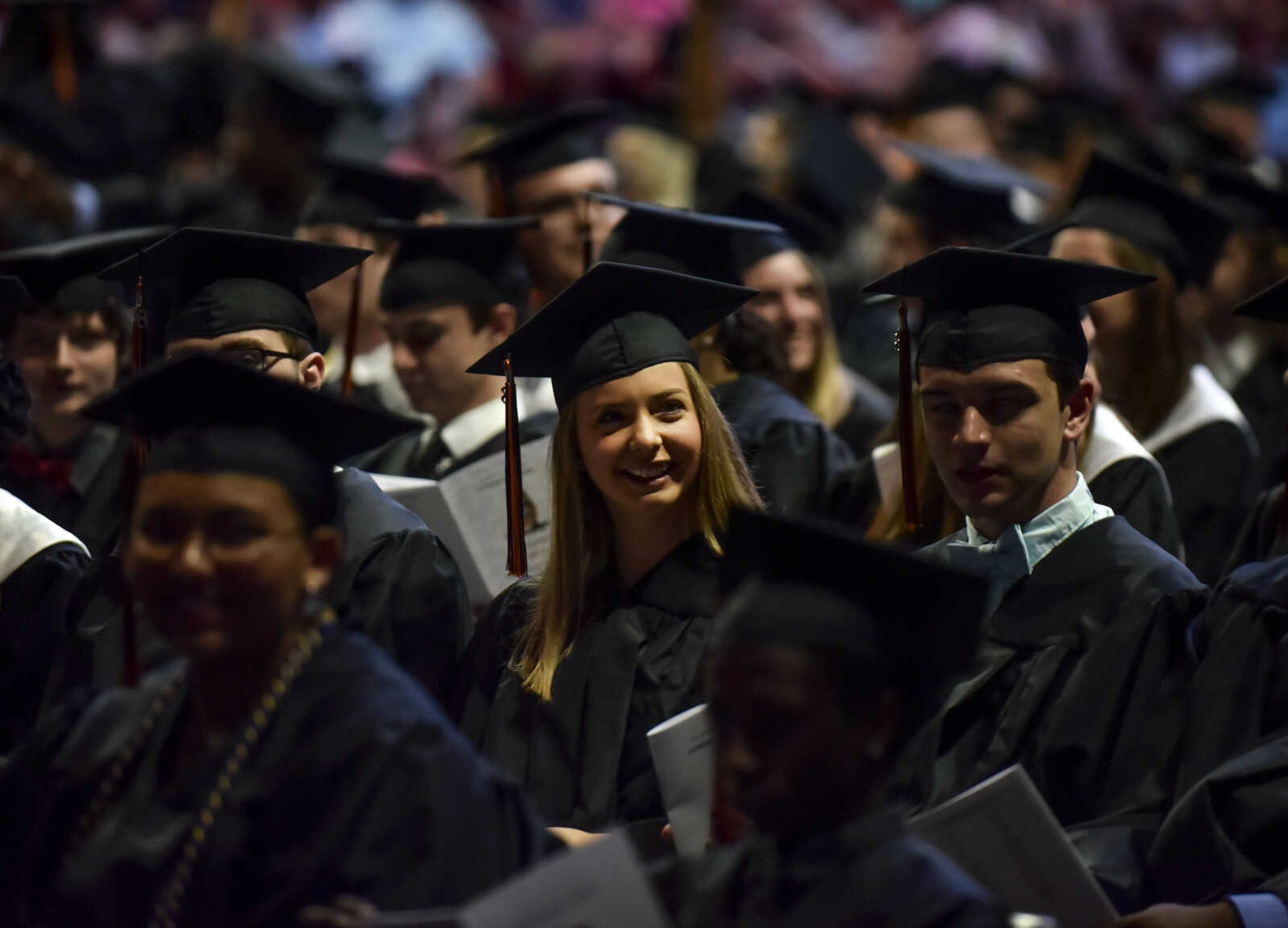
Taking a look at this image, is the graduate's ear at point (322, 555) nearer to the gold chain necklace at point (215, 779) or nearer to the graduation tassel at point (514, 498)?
the gold chain necklace at point (215, 779)

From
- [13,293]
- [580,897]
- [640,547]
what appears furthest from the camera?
[13,293]

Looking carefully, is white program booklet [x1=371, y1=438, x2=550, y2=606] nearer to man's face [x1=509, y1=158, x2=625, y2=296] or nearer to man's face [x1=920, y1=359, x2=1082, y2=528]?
man's face [x1=920, y1=359, x2=1082, y2=528]

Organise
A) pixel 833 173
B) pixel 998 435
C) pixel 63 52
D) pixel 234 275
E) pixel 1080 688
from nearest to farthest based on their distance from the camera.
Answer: pixel 1080 688
pixel 998 435
pixel 234 275
pixel 833 173
pixel 63 52

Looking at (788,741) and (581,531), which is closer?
(788,741)

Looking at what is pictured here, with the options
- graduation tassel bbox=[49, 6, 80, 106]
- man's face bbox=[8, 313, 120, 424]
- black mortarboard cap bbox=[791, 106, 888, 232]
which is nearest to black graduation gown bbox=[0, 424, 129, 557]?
man's face bbox=[8, 313, 120, 424]

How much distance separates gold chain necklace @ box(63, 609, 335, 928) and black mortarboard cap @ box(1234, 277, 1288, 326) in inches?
78.7

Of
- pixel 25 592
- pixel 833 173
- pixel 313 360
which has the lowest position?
pixel 25 592

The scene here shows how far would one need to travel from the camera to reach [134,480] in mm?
3490

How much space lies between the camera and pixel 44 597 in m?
4.13

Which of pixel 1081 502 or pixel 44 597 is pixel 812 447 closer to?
pixel 1081 502

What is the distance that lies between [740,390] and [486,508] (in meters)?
0.97

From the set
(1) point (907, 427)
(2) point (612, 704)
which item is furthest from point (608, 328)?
(2) point (612, 704)

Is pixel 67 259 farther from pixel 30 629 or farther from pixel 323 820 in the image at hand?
pixel 323 820

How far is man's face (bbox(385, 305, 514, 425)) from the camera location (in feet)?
17.9
